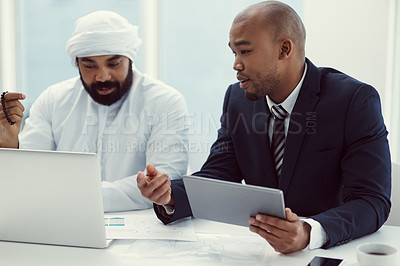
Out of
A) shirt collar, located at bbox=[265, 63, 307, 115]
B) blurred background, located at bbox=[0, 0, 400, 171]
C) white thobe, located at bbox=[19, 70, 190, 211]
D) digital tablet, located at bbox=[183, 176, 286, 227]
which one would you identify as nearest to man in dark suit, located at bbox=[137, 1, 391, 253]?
shirt collar, located at bbox=[265, 63, 307, 115]

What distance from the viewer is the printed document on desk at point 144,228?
1580 mm

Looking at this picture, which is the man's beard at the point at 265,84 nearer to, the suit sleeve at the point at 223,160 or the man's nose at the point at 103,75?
the suit sleeve at the point at 223,160

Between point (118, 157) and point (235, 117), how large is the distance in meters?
0.76

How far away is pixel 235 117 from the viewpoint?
7.09 ft

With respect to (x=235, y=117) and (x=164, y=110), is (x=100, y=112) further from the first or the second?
(x=235, y=117)

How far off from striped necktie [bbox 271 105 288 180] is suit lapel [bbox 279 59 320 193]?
6cm

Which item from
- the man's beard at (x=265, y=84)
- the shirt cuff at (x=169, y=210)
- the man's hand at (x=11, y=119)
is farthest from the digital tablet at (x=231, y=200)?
the man's hand at (x=11, y=119)

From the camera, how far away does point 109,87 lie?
2.65 meters

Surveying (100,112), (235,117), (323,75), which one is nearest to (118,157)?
(100,112)

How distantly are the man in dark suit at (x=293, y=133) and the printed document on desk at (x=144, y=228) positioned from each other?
0.13ft

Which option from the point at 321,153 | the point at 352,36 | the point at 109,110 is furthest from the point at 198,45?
the point at 321,153

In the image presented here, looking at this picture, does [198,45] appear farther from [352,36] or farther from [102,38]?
[102,38]

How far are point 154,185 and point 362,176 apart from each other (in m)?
0.70

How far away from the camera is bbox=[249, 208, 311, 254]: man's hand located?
4.60 feet
